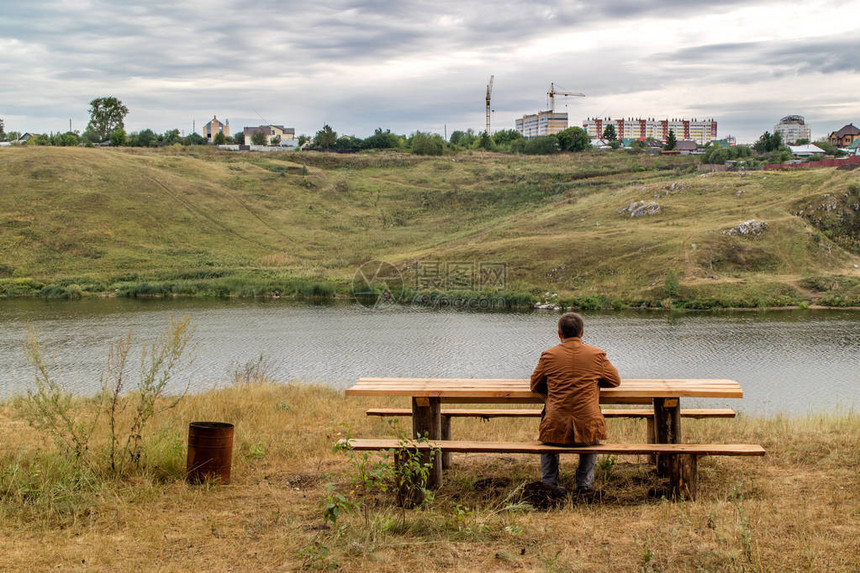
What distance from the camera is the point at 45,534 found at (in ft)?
15.5

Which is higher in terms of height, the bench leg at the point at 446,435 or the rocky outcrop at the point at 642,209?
the rocky outcrop at the point at 642,209

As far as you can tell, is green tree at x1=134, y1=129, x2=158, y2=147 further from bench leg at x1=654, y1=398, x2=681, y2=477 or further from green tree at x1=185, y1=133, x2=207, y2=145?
bench leg at x1=654, y1=398, x2=681, y2=477

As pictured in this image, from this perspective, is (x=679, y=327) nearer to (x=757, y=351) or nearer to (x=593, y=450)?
(x=757, y=351)

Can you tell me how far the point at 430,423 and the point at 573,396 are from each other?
3.95 ft

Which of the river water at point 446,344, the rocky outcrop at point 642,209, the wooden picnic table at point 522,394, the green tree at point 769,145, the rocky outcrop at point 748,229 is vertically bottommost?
the river water at point 446,344

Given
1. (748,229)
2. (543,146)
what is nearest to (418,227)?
(748,229)

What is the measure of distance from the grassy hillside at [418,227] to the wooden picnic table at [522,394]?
30.6 m

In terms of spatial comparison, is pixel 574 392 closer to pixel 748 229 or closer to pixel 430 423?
pixel 430 423

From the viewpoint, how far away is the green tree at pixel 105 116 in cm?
10506

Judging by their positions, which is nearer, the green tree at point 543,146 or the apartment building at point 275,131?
the green tree at point 543,146

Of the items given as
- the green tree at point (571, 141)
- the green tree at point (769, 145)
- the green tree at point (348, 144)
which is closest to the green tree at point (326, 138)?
the green tree at point (348, 144)

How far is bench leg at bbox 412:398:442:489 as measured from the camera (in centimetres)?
568

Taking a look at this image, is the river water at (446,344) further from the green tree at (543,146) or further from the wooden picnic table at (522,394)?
the green tree at (543,146)

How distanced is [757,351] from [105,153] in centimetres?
6513
